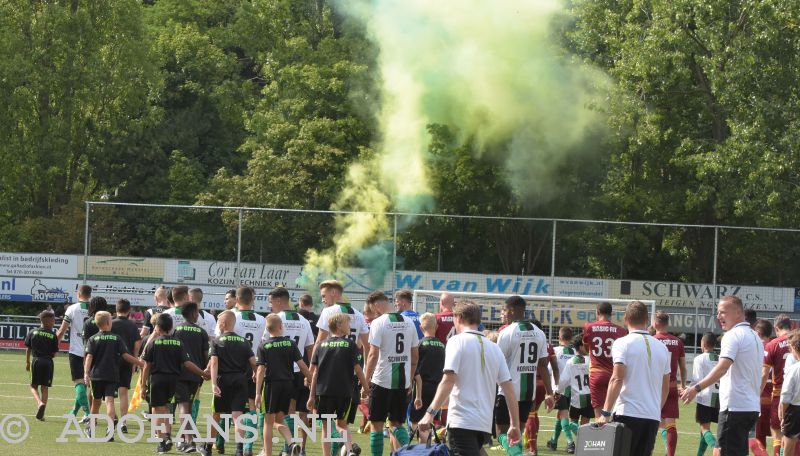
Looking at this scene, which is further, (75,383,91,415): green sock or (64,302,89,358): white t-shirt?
(64,302,89,358): white t-shirt

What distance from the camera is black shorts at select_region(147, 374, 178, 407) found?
45.3 ft

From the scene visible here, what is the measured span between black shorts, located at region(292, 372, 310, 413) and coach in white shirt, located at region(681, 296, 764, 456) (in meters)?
5.24

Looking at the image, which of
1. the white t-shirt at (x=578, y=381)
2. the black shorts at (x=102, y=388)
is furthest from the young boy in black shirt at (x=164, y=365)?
the white t-shirt at (x=578, y=381)

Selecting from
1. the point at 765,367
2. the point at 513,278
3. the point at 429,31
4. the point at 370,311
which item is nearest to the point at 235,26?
the point at 429,31

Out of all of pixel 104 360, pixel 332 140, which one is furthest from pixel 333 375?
pixel 332 140

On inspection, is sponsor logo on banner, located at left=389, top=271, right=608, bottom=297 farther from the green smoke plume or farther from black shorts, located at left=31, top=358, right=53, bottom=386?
black shorts, located at left=31, top=358, right=53, bottom=386

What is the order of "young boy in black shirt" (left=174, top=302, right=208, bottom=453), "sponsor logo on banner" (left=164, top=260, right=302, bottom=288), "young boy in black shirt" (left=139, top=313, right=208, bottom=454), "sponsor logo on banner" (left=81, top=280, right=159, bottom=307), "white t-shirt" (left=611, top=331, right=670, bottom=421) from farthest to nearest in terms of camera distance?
1. "sponsor logo on banner" (left=81, top=280, right=159, bottom=307)
2. "sponsor logo on banner" (left=164, top=260, right=302, bottom=288)
3. "young boy in black shirt" (left=174, top=302, right=208, bottom=453)
4. "young boy in black shirt" (left=139, top=313, right=208, bottom=454)
5. "white t-shirt" (left=611, top=331, right=670, bottom=421)

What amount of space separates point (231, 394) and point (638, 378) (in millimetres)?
5167

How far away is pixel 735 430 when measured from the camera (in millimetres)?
10930

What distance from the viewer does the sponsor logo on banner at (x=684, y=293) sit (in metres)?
28.4

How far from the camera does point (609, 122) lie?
3503cm

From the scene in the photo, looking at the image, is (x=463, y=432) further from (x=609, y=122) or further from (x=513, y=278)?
(x=609, y=122)

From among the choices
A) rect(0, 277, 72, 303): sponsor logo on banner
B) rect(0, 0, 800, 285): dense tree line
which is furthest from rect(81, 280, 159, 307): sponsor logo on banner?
rect(0, 0, 800, 285): dense tree line

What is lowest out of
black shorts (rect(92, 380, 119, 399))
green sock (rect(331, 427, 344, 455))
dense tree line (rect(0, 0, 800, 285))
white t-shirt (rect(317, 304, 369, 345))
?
green sock (rect(331, 427, 344, 455))
